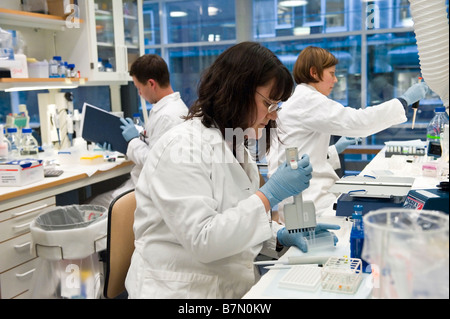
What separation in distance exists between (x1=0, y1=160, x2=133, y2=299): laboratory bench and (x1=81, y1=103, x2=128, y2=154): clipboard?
0.48 m

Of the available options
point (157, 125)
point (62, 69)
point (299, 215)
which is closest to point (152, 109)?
point (157, 125)

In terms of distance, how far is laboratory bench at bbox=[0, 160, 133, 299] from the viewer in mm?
2229

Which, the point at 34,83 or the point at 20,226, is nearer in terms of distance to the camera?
the point at 20,226

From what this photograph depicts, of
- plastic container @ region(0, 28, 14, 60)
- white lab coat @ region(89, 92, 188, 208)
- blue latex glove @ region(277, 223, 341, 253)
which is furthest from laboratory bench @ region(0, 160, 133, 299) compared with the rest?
blue latex glove @ region(277, 223, 341, 253)

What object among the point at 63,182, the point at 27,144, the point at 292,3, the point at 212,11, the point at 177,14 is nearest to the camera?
the point at 63,182

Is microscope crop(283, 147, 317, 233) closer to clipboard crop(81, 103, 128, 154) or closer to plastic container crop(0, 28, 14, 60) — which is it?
clipboard crop(81, 103, 128, 154)

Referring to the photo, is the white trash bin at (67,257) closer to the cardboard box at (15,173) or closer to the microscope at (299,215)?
the cardboard box at (15,173)

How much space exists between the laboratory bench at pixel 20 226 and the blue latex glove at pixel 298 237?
1406mm

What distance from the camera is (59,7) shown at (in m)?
3.25

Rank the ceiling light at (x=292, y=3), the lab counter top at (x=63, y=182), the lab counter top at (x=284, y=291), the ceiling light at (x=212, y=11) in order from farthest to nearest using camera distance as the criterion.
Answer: the ceiling light at (x=212, y=11), the ceiling light at (x=292, y=3), the lab counter top at (x=63, y=182), the lab counter top at (x=284, y=291)

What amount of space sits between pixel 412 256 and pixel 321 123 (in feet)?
5.39

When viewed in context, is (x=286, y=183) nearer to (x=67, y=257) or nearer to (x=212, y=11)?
(x=67, y=257)

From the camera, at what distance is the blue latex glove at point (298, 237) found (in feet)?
4.69

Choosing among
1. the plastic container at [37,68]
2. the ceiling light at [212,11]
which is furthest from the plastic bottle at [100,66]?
the ceiling light at [212,11]
